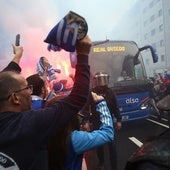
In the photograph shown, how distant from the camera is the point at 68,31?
1641 millimetres

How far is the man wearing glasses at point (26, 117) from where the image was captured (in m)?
1.66

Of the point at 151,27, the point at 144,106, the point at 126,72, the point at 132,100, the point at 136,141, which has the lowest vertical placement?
the point at 136,141

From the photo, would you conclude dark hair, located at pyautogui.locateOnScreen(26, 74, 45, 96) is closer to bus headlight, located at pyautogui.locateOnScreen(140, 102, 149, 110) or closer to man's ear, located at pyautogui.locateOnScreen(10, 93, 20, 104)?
man's ear, located at pyautogui.locateOnScreen(10, 93, 20, 104)

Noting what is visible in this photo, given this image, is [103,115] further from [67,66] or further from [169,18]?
[169,18]

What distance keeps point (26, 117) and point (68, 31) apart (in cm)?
48

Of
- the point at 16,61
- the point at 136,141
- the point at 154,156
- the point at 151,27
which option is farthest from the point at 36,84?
the point at 151,27

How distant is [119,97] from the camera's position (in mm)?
8633

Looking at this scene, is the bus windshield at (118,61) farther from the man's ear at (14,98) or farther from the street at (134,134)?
the man's ear at (14,98)

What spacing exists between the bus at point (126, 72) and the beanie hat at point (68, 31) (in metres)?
6.98

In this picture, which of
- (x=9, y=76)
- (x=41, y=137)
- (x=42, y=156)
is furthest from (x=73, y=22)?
(x=42, y=156)

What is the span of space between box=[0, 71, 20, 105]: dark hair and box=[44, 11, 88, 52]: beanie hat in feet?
1.07

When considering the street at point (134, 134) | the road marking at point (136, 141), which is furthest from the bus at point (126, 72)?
the road marking at point (136, 141)

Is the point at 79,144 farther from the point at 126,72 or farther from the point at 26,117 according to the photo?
the point at 126,72

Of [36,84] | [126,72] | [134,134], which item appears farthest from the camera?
[126,72]
